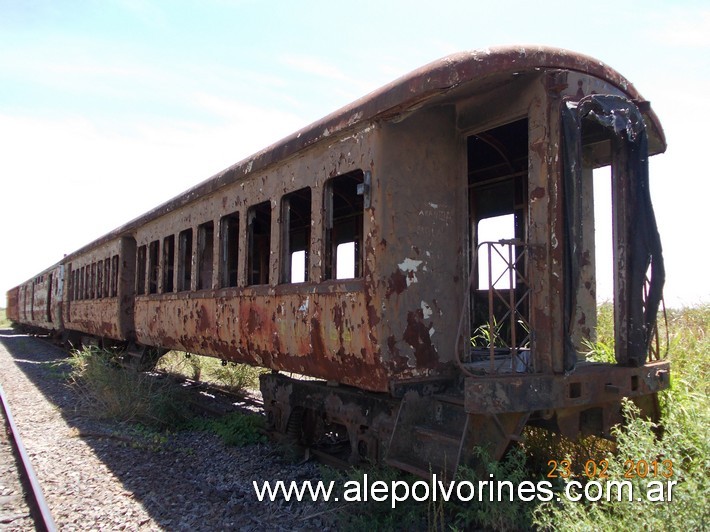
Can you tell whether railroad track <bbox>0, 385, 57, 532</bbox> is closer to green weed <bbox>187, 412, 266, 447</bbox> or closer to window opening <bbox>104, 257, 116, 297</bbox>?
green weed <bbox>187, 412, 266, 447</bbox>

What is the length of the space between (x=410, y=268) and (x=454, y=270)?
0.52 metres

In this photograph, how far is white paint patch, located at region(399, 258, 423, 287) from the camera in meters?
4.55

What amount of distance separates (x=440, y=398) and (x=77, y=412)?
6436mm

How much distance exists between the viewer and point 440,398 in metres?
4.53

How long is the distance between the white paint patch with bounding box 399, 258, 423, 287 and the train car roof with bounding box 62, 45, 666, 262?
3.91ft

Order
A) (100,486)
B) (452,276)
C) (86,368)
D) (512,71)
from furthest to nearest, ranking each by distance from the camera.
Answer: (86,368)
(100,486)
(452,276)
(512,71)

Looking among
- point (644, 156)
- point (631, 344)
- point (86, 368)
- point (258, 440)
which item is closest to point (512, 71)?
point (644, 156)

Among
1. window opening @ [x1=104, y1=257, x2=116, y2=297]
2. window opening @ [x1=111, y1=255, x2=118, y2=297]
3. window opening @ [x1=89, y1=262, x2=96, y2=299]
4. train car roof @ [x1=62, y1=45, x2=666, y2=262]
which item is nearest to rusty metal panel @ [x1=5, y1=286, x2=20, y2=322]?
window opening @ [x1=89, y1=262, x2=96, y2=299]

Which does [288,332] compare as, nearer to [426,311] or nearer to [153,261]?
[426,311]

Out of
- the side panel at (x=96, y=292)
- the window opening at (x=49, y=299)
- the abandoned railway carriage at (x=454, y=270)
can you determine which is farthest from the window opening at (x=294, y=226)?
the window opening at (x=49, y=299)

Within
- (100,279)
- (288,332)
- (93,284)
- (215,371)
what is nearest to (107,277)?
(100,279)

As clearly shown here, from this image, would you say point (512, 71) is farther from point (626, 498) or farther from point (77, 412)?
point (77, 412)

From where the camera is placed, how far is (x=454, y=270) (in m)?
4.90

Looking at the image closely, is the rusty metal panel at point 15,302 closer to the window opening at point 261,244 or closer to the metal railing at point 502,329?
the window opening at point 261,244
